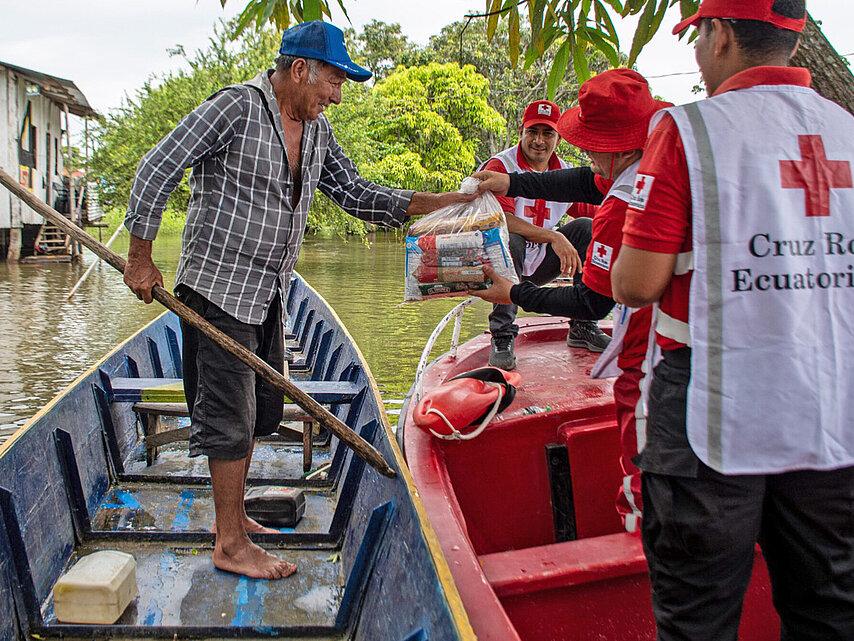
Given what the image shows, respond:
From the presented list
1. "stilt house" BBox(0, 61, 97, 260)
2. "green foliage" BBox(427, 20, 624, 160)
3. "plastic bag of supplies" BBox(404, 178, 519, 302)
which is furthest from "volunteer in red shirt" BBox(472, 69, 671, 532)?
"green foliage" BBox(427, 20, 624, 160)

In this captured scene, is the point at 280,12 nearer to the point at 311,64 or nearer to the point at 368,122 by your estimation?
the point at 311,64

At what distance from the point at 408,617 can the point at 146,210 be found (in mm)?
1538

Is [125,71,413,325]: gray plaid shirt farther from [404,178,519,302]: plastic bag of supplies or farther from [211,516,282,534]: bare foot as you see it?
[211,516,282,534]: bare foot

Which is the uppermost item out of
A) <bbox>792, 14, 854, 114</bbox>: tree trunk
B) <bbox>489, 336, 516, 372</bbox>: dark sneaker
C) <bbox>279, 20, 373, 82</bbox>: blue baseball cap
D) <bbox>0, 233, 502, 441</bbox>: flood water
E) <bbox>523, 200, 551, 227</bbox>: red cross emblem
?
<bbox>279, 20, 373, 82</bbox>: blue baseball cap

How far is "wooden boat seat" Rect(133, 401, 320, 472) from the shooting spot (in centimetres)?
356

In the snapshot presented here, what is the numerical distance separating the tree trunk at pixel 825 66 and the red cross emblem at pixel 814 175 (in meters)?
1.24

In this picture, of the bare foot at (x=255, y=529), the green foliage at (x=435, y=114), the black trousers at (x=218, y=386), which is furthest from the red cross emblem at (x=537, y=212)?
the green foliage at (x=435, y=114)

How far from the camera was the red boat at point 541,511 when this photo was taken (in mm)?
2039

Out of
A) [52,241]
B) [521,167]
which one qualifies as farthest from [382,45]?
[521,167]

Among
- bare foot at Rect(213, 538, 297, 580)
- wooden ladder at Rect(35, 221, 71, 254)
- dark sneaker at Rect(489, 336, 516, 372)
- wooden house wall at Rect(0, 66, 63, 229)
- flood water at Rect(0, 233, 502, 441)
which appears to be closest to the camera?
bare foot at Rect(213, 538, 297, 580)

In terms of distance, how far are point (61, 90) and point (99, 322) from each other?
39.0 feet

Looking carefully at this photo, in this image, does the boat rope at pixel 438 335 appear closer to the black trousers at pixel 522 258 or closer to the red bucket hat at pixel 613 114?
the black trousers at pixel 522 258

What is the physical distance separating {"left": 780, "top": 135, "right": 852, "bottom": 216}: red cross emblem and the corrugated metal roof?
19.9 metres

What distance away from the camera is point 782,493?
139 centimetres
